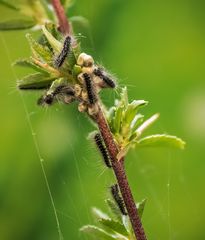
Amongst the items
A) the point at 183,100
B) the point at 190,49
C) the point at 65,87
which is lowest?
the point at 183,100

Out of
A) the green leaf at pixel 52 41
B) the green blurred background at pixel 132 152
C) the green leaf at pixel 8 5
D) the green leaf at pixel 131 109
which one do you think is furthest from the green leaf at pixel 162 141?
the green blurred background at pixel 132 152

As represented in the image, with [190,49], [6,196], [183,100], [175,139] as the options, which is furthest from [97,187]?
[175,139]

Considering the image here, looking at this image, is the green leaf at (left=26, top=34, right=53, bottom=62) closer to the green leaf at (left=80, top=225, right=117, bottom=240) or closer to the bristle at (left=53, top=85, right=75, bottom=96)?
the bristle at (left=53, top=85, right=75, bottom=96)

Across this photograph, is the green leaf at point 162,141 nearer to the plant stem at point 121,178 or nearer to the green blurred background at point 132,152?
the plant stem at point 121,178

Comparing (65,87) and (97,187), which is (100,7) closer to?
(97,187)

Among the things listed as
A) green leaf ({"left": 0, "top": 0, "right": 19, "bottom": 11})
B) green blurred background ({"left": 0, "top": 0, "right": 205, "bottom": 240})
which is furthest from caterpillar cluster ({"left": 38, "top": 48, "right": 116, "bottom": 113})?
green blurred background ({"left": 0, "top": 0, "right": 205, "bottom": 240})

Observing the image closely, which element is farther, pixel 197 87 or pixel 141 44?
pixel 141 44
